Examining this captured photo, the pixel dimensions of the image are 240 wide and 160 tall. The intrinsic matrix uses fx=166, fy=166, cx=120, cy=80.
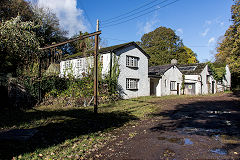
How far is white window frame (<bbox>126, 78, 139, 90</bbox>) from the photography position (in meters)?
21.2

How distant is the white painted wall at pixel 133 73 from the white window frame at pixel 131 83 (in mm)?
396

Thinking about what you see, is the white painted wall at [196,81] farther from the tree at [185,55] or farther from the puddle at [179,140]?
the puddle at [179,140]

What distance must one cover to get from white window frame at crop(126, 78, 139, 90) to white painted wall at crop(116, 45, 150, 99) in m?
0.40

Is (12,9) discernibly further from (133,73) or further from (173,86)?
(173,86)

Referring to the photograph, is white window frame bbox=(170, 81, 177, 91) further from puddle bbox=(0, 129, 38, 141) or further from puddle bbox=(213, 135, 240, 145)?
puddle bbox=(0, 129, 38, 141)

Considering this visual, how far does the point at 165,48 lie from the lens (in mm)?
45438

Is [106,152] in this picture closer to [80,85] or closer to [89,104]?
[89,104]

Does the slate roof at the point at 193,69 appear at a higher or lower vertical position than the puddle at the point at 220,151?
higher

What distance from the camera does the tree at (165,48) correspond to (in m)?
44.6

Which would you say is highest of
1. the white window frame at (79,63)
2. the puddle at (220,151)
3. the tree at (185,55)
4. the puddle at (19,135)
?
the tree at (185,55)

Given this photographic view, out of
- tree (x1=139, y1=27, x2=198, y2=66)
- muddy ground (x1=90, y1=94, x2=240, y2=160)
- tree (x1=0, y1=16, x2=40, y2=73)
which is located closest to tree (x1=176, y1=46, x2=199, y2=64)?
Result: tree (x1=139, y1=27, x2=198, y2=66)

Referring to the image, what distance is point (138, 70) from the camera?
73.8ft

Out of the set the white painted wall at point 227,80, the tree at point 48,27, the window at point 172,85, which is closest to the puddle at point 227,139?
the window at point 172,85

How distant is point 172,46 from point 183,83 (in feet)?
61.7
